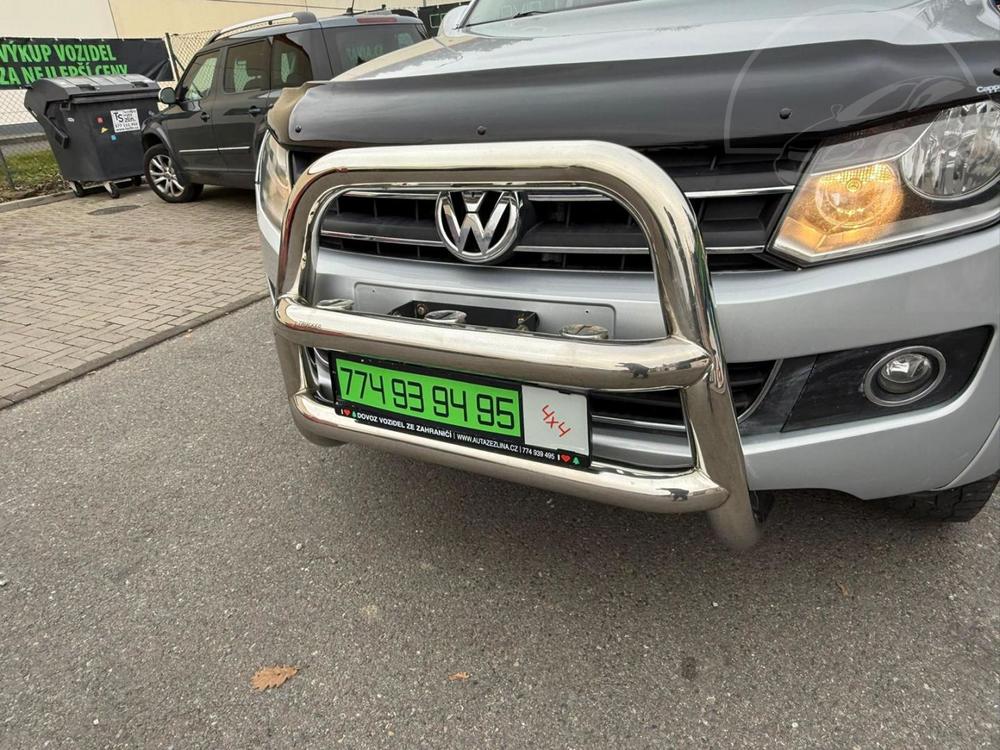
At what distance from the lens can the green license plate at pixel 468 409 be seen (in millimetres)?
1551

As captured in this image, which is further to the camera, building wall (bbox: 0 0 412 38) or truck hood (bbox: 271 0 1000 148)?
building wall (bbox: 0 0 412 38)

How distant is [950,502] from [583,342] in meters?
1.21

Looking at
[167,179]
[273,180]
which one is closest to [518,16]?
[273,180]

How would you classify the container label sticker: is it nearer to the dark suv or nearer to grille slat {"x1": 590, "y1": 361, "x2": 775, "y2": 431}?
the dark suv

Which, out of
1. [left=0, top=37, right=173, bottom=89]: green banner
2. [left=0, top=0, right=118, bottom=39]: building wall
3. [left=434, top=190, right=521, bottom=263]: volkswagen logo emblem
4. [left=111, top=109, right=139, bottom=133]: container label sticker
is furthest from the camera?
[left=0, top=0, right=118, bottom=39]: building wall

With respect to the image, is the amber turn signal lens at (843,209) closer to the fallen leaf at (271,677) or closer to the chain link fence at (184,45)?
the fallen leaf at (271,677)


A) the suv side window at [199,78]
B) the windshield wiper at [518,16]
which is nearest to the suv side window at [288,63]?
the suv side window at [199,78]

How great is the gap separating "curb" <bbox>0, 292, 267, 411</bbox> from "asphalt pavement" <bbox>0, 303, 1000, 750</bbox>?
37.2 inches

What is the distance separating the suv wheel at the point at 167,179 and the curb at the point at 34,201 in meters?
1.73

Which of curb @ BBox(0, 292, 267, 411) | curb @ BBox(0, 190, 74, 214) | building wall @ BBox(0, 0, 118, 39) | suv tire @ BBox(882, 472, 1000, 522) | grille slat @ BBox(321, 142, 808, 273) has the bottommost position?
curb @ BBox(0, 292, 267, 411)

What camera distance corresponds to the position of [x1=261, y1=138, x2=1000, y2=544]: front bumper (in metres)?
1.39

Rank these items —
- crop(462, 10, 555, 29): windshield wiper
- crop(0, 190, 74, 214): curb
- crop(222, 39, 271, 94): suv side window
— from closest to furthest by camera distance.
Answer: crop(462, 10, 555, 29): windshield wiper
crop(222, 39, 271, 94): suv side window
crop(0, 190, 74, 214): curb

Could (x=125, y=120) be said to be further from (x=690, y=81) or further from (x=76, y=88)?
(x=690, y=81)

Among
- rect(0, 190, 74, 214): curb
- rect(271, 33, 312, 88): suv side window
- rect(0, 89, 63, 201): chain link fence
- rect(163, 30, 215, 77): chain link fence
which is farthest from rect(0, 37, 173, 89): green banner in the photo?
rect(271, 33, 312, 88): suv side window
